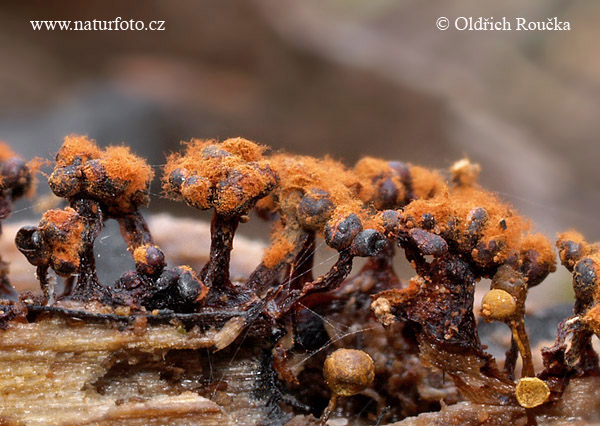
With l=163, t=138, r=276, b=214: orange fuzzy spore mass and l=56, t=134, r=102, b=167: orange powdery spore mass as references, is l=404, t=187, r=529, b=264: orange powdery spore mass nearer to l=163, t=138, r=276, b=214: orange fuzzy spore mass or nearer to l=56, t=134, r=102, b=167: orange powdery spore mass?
l=163, t=138, r=276, b=214: orange fuzzy spore mass

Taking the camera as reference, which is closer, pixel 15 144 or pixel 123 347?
pixel 123 347

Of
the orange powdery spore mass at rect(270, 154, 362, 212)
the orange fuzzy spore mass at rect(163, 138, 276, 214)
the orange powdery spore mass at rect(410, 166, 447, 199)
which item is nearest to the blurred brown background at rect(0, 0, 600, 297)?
the orange powdery spore mass at rect(410, 166, 447, 199)

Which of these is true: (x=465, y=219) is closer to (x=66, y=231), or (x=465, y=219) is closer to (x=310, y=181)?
(x=310, y=181)

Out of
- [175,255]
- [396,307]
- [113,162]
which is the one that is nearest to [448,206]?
[396,307]

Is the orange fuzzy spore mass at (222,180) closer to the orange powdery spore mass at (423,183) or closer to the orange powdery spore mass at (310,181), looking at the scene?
the orange powdery spore mass at (310,181)

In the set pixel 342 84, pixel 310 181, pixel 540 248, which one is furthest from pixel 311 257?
pixel 342 84

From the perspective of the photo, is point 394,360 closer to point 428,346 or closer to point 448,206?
point 428,346
